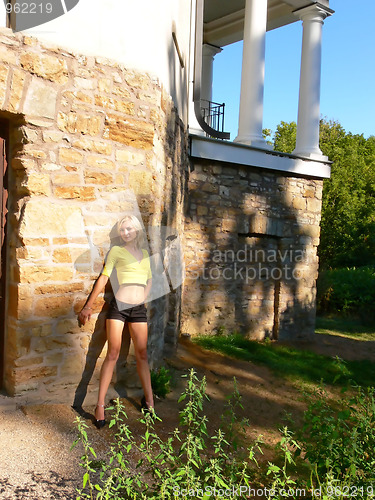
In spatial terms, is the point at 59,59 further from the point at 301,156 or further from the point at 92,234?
the point at 301,156

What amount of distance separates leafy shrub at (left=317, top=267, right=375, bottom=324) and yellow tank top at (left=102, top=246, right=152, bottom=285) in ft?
30.9

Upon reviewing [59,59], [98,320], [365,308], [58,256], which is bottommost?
[365,308]

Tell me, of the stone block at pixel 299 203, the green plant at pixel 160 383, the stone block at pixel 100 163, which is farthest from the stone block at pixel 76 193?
the stone block at pixel 299 203

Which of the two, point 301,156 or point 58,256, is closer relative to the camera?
point 58,256

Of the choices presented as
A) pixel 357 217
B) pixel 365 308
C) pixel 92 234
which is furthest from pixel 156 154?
pixel 357 217

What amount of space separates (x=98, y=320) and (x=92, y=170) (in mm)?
1285

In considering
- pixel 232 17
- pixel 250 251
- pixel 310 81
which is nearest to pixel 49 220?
pixel 250 251

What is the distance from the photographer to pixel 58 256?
144 inches

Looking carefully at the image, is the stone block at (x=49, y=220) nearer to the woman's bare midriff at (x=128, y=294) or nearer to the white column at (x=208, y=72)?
the woman's bare midriff at (x=128, y=294)

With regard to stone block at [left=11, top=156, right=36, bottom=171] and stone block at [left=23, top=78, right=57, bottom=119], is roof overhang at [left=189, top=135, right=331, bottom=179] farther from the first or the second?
stone block at [left=11, top=156, right=36, bottom=171]

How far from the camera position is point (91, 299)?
3.71 metres

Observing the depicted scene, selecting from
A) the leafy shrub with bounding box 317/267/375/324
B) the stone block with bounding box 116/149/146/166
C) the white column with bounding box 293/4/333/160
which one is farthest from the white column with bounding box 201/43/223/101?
the stone block with bounding box 116/149/146/166

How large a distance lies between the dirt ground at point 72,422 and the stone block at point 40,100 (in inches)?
88.6

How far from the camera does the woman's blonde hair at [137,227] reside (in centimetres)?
382
